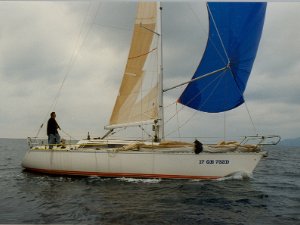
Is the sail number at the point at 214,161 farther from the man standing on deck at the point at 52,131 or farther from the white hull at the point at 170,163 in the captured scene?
the man standing on deck at the point at 52,131

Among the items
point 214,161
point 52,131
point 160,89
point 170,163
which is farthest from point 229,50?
point 52,131

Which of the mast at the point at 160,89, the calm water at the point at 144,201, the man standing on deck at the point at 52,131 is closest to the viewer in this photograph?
the calm water at the point at 144,201

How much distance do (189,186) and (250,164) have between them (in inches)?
105

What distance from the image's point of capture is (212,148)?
1278 centimetres

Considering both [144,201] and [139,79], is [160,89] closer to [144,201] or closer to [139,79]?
[139,79]

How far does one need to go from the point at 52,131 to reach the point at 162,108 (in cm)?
481

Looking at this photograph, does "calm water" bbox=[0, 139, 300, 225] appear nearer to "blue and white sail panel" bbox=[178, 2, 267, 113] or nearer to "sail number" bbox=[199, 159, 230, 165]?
"sail number" bbox=[199, 159, 230, 165]

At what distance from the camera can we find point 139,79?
48.6 feet

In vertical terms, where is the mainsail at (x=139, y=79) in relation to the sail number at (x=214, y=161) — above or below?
above

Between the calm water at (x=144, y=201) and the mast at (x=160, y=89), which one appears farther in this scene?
the mast at (x=160, y=89)

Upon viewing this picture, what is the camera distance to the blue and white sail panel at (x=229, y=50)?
1405 centimetres

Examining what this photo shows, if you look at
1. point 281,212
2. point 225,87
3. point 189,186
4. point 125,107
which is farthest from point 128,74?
point 281,212

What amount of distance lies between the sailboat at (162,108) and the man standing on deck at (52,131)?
13.5 inches

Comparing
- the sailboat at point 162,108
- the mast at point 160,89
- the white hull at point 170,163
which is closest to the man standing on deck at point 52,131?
the sailboat at point 162,108
